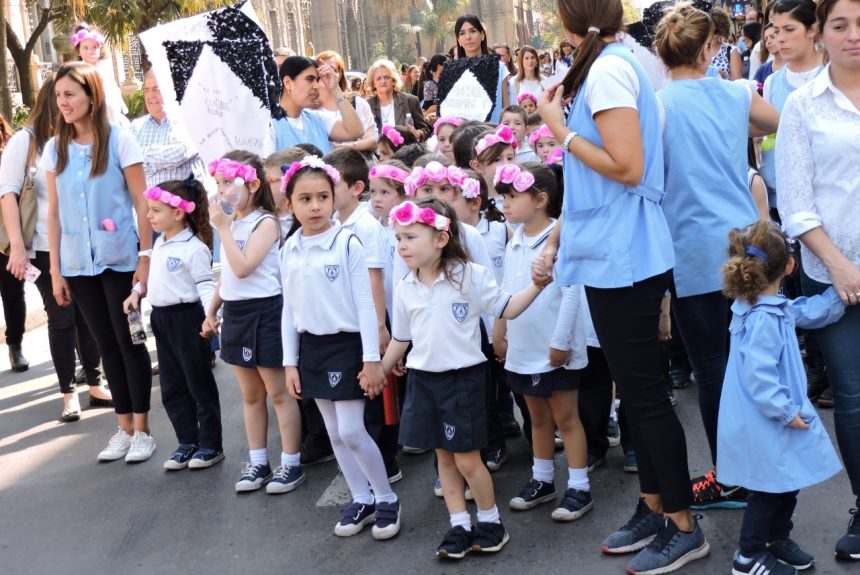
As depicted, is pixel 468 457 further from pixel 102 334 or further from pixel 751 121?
pixel 102 334

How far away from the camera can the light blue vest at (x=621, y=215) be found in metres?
3.77

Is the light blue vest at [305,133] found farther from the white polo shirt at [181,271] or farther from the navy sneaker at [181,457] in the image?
the navy sneaker at [181,457]

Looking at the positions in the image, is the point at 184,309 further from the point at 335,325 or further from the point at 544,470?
the point at 544,470

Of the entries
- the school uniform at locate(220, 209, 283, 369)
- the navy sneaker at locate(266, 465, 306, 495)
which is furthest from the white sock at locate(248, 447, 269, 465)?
the school uniform at locate(220, 209, 283, 369)

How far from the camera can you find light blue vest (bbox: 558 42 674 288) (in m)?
3.77

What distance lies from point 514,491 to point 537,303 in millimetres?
982

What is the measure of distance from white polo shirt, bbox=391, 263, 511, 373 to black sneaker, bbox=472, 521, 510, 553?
2.28ft

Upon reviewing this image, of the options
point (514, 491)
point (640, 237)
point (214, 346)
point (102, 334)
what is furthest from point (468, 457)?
point (102, 334)

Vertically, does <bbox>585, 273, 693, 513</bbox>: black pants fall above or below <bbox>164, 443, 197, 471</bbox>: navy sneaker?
above

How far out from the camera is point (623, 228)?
378 centimetres

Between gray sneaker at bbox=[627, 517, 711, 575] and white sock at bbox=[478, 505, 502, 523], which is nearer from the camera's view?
gray sneaker at bbox=[627, 517, 711, 575]

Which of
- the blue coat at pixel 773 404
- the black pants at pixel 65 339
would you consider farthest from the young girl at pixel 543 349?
the black pants at pixel 65 339

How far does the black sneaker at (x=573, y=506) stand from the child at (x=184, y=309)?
2.21 m

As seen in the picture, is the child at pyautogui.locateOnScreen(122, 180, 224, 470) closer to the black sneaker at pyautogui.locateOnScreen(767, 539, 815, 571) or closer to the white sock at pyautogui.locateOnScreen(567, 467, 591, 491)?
the white sock at pyautogui.locateOnScreen(567, 467, 591, 491)
